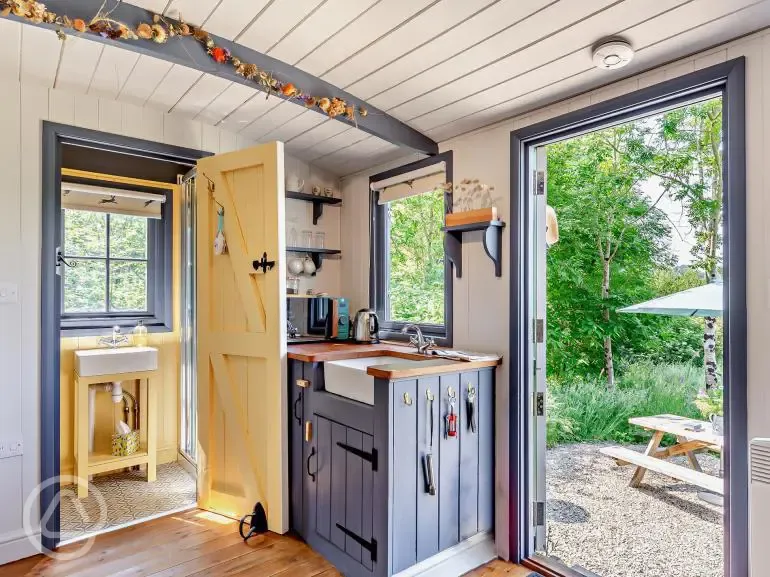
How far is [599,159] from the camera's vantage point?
448 cm

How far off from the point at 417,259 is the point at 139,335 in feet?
6.79

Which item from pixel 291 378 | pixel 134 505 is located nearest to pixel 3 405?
pixel 134 505

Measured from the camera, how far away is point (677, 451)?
3.19 metres

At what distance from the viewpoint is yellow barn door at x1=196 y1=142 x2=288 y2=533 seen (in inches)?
96.3

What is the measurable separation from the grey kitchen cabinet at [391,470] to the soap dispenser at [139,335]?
160cm

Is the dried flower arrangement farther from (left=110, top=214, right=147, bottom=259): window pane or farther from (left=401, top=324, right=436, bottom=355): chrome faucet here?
(left=110, top=214, right=147, bottom=259): window pane

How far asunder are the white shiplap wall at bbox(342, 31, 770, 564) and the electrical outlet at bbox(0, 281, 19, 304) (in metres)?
1.85

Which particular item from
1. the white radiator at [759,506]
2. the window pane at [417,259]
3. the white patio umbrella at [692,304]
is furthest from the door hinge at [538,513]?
the white patio umbrella at [692,304]

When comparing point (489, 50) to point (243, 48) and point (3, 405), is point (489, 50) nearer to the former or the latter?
point (243, 48)

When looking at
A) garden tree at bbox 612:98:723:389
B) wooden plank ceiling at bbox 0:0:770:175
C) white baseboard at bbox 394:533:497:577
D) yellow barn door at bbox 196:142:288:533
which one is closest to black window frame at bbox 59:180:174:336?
yellow barn door at bbox 196:142:288:533

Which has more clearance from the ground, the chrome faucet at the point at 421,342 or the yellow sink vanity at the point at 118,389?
the chrome faucet at the point at 421,342

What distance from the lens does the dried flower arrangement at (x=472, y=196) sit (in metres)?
2.36

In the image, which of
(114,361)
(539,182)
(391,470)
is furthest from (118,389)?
(539,182)

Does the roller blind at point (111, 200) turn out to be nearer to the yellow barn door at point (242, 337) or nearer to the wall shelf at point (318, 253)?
the yellow barn door at point (242, 337)
